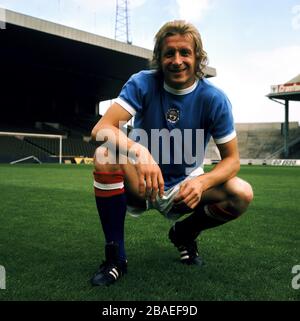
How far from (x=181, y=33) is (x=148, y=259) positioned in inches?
52.2

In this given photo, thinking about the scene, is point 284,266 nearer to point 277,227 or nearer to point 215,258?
point 215,258

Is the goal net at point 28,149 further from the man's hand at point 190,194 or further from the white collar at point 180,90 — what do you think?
the man's hand at point 190,194

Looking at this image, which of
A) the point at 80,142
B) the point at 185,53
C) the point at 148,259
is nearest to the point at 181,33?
the point at 185,53

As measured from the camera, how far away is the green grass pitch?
2.03m

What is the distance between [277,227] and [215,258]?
4.55ft

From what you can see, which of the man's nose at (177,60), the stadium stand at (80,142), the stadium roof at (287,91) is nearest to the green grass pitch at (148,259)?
the man's nose at (177,60)

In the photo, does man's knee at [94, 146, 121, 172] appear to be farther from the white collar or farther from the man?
the white collar

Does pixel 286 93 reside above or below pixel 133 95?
above

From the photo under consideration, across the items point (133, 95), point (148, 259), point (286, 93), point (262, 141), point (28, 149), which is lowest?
point (148, 259)

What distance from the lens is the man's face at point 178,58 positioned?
2.31 m

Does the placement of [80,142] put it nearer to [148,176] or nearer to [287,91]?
[287,91]

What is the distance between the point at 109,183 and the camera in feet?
7.74

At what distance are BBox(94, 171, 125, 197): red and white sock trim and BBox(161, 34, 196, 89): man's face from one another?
1.93 feet

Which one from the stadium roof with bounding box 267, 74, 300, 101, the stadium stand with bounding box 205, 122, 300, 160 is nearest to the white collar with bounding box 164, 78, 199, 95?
the stadium roof with bounding box 267, 74, 300, 101
